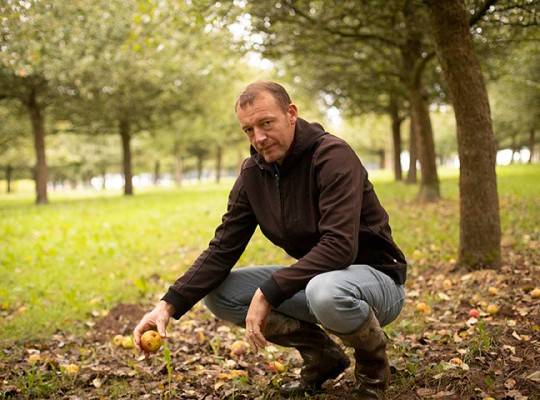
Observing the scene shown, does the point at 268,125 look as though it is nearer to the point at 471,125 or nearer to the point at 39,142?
the point at 471,125

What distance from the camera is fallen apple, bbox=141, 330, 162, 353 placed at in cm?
276

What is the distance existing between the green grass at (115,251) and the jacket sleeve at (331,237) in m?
3.14

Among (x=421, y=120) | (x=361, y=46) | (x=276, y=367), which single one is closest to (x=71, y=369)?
(x=276, y=367)

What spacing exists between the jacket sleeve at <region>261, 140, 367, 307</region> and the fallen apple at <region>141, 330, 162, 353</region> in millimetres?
724

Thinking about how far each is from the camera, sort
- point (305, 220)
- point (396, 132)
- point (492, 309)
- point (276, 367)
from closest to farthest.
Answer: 1. point (305, 220)
2. point (276, 367)
3. point (492, 309)
4. point (396, 132)

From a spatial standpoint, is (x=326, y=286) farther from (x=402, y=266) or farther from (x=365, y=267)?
(x=402, y=266)

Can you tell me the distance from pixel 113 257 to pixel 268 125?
5.94 m

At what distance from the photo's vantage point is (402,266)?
295 cm

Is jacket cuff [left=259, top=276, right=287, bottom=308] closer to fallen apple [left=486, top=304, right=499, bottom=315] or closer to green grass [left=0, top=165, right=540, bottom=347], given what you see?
fallen apple [left=486, top=304, right=499, bottom=315]

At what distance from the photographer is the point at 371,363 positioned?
A: 2814 millimetres

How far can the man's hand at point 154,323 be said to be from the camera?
2812mm

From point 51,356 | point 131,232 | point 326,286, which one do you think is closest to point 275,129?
point 326,286

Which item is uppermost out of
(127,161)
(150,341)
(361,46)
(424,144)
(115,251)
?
(361,46)

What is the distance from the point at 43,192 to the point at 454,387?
18.0 m
